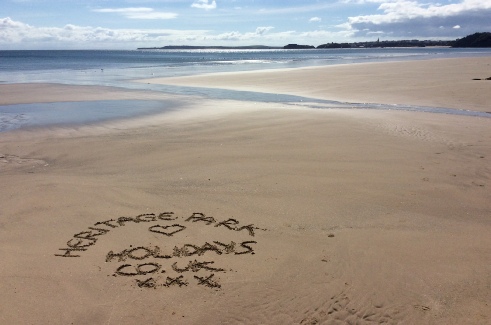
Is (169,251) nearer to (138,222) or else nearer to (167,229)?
(167,229)

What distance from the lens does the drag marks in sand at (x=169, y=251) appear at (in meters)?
3.74

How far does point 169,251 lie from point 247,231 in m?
0.91

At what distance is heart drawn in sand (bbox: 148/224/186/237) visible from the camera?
15.0ft

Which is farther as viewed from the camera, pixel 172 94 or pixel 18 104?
pixel 172 94

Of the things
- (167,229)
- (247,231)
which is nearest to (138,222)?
(167,229)

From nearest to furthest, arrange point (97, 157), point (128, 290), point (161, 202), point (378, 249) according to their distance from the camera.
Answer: point (128, 290) → point (378, 249) → point (161, 202) → point (97, 157)

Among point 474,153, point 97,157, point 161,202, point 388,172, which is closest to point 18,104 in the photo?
point 97,157

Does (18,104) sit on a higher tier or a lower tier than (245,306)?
higher

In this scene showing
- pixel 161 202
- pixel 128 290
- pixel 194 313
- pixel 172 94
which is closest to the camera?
pixel 194 313

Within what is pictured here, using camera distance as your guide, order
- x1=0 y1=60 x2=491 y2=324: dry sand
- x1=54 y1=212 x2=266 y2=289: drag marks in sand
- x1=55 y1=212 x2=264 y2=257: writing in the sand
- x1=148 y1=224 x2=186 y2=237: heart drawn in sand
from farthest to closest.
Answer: x1=148 y1=224 x2=186 y2=237: heart drawn in sand < x1=55 y1=212 x2=264 y2=257: writing in the sand < x1=54 y1=212 x2=266 y2=289: drag marks in sand < x1=0 y1=60 x2=491 y2=324: dry sand

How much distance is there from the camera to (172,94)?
17.8 meters

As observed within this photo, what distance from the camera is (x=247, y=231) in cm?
461

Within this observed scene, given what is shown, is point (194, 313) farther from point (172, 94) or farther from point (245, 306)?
point (172, 94)

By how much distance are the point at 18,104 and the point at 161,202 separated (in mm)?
12556
